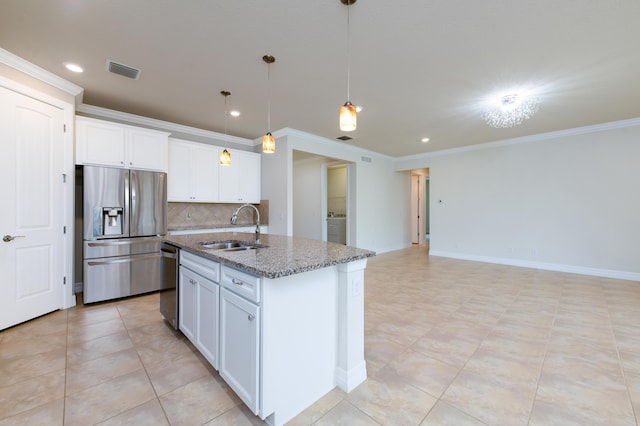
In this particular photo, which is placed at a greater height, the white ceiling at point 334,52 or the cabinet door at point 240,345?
the white ceiling at point 334,52

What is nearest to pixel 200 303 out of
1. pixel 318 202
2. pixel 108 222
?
pixel 108 222

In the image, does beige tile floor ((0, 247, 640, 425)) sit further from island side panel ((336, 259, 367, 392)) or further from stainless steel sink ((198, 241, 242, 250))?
stainless steel sink ((198, 241, 242, 250))

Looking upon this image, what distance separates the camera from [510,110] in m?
3.84

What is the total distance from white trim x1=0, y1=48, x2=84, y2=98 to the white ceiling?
0.08m

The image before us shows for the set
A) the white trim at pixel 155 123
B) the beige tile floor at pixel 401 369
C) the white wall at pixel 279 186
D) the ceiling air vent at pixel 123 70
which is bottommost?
the beige tile floor at pixel 401 369

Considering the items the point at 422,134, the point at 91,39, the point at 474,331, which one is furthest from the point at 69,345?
the point at 422,134

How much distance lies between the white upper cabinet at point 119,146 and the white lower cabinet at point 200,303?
215 centimetres

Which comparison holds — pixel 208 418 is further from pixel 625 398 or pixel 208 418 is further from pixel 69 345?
pixel 625 398

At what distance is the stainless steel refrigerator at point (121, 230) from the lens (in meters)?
3.25

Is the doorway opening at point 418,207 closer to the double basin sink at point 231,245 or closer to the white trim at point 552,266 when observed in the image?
the white trim at point 552,266

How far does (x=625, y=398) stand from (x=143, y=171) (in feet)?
16.9

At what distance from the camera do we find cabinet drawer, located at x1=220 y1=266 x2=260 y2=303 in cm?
141

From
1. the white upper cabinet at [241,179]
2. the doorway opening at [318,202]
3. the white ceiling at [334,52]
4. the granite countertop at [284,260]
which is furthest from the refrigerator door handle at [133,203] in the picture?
the doorway opening at [318,202]

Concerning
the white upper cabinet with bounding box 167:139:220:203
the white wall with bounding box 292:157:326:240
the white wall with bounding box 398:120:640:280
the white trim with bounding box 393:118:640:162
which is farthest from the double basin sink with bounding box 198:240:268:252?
the white trim with bounding box 393:118:640:162
